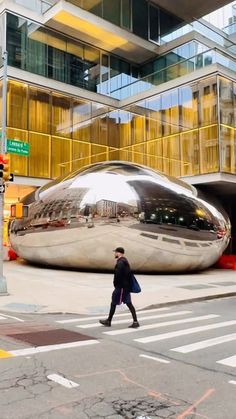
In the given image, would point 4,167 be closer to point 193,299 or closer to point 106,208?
point 106,208

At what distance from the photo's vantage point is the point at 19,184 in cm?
2966

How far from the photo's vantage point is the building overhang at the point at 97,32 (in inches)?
1270

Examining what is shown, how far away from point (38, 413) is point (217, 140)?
78.5 feet

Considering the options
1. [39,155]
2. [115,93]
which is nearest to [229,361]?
[39,155]

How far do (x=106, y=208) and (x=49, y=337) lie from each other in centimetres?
1223

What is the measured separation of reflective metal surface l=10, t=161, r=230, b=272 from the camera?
67.4ft

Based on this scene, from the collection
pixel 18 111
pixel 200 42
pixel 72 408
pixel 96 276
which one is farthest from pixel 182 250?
pixel 200 42

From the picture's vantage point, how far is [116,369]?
21.2 ft

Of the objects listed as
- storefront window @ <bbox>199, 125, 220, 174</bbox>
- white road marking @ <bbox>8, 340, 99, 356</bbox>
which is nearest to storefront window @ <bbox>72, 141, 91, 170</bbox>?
storefront window @ <bbox>199, 125, 220, 174</bbox>

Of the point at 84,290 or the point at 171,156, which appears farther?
the point at 171,156

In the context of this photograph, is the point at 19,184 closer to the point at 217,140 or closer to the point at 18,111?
the point at 18,111

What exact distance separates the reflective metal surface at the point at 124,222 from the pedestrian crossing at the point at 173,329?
8198 mm

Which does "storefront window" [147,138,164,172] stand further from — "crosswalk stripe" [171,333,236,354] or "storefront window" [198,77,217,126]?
"crosswalk stripe" [171,333,236,354]

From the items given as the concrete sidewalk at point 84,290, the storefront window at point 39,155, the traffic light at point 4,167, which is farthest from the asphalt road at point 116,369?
the storefront window at point 39,155
